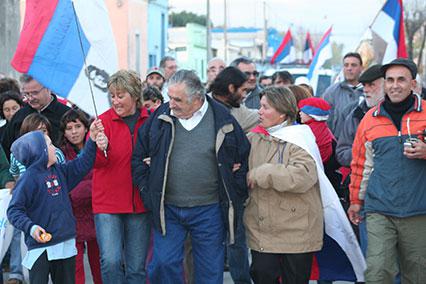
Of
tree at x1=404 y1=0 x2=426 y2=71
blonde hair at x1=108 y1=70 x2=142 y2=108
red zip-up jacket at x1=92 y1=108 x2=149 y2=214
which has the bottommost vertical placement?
red zip-up jacket at x1=92 y1=108 x2=149 y2=214

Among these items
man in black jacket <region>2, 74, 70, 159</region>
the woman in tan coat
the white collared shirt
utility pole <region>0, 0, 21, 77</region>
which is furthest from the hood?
utility pole <region>0, 0, 21, 77</region>

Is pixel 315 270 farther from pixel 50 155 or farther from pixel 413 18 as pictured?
pixel 413 18

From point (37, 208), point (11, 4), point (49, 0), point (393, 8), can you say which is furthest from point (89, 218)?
point (11, 4)

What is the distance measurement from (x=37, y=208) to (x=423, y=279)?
9.79 feet

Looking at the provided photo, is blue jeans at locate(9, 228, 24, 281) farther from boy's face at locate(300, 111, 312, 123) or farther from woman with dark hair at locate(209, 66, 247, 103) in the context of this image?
boy's face at locate(300, 111, 312, 123)

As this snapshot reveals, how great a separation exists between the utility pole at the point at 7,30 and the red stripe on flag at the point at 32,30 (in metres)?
6.55

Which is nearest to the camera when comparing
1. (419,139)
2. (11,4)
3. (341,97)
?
(419,139)

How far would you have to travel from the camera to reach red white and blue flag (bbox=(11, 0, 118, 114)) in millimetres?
6527

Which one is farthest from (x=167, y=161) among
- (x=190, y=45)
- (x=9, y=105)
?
(x=190, y=45)

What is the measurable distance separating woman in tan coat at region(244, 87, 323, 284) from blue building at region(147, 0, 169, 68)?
131ft

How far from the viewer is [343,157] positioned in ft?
23.3

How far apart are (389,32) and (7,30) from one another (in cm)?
621

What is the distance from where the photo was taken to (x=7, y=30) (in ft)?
42.5

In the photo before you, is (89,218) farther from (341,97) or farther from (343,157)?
(341,97)
